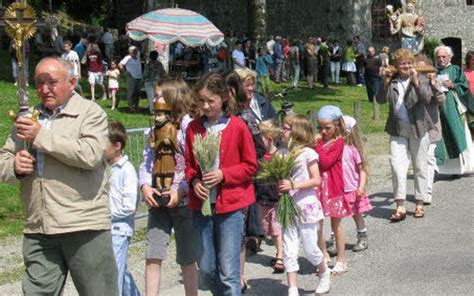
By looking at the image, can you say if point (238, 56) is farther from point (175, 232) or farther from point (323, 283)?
point (175, 232)

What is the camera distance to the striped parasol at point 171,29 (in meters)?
20.9

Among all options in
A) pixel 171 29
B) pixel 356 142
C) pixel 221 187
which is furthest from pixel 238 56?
pixel 221 187

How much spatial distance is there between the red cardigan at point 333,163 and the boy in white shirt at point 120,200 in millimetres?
2338

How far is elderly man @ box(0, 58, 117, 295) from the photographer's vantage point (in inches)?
196

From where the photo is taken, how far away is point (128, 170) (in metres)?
6.45

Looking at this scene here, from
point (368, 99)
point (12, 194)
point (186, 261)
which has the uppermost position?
point (186, 261)

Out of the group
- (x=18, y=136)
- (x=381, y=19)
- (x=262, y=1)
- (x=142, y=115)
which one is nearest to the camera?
(x=18, y=136)

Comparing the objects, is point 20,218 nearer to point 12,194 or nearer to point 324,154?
point 12,194

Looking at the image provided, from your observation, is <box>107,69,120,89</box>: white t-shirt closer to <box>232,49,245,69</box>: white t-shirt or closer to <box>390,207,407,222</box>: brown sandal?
<box>232,49,245,69</box>: white t-shirt

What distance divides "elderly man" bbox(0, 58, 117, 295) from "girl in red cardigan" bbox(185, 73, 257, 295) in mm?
1141

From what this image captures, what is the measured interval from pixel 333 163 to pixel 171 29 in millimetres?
13251

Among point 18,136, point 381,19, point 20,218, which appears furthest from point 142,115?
point 381,19

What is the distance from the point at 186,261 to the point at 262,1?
2543 cm

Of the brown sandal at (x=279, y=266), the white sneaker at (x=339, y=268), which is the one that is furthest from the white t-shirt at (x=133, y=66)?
the white sneaker at (x=339, y=268)
